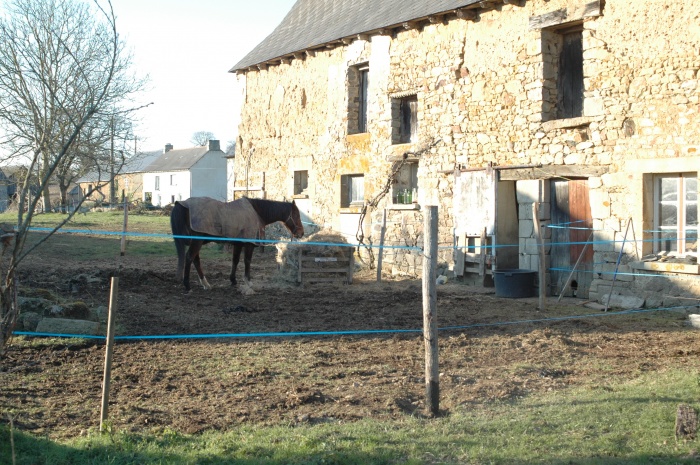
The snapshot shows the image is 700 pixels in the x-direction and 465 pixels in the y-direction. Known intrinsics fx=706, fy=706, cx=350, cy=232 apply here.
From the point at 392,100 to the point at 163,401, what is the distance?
1172cm

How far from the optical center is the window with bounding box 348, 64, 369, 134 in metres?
17.9

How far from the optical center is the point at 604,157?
12.2m

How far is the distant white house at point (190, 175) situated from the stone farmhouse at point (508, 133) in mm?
35164

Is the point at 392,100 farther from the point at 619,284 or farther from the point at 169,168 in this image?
the point at 169,168

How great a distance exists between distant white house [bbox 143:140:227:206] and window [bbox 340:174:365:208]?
3524 centimetres

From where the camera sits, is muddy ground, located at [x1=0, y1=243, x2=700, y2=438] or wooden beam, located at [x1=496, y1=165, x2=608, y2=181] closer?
muddy ground, located at [x1=0, y1=243, x2=700, y2=438]

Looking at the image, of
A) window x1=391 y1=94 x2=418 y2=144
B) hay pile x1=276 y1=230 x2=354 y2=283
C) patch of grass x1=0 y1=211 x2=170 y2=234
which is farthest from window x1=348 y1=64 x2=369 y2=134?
patch of grass x1=0 y1=211 x2=170 y2=234

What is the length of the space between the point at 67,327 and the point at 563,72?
32.1 feet

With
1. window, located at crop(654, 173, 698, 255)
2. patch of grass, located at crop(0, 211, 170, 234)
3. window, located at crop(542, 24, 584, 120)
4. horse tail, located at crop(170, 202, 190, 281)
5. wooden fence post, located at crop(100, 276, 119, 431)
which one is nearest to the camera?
wooden fence post, located at crop(100, 276, 119, 431)

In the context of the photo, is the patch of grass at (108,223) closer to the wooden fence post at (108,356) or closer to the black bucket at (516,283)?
the black bucket at (516,283)

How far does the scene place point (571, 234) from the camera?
13.0 m

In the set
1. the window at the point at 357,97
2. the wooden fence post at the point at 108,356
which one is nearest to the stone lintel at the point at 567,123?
the window at the point at 357,97

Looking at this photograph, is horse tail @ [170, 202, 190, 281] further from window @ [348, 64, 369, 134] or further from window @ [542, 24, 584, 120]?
window @ [542, 24, 584, 120]

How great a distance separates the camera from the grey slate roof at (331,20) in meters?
15.7
